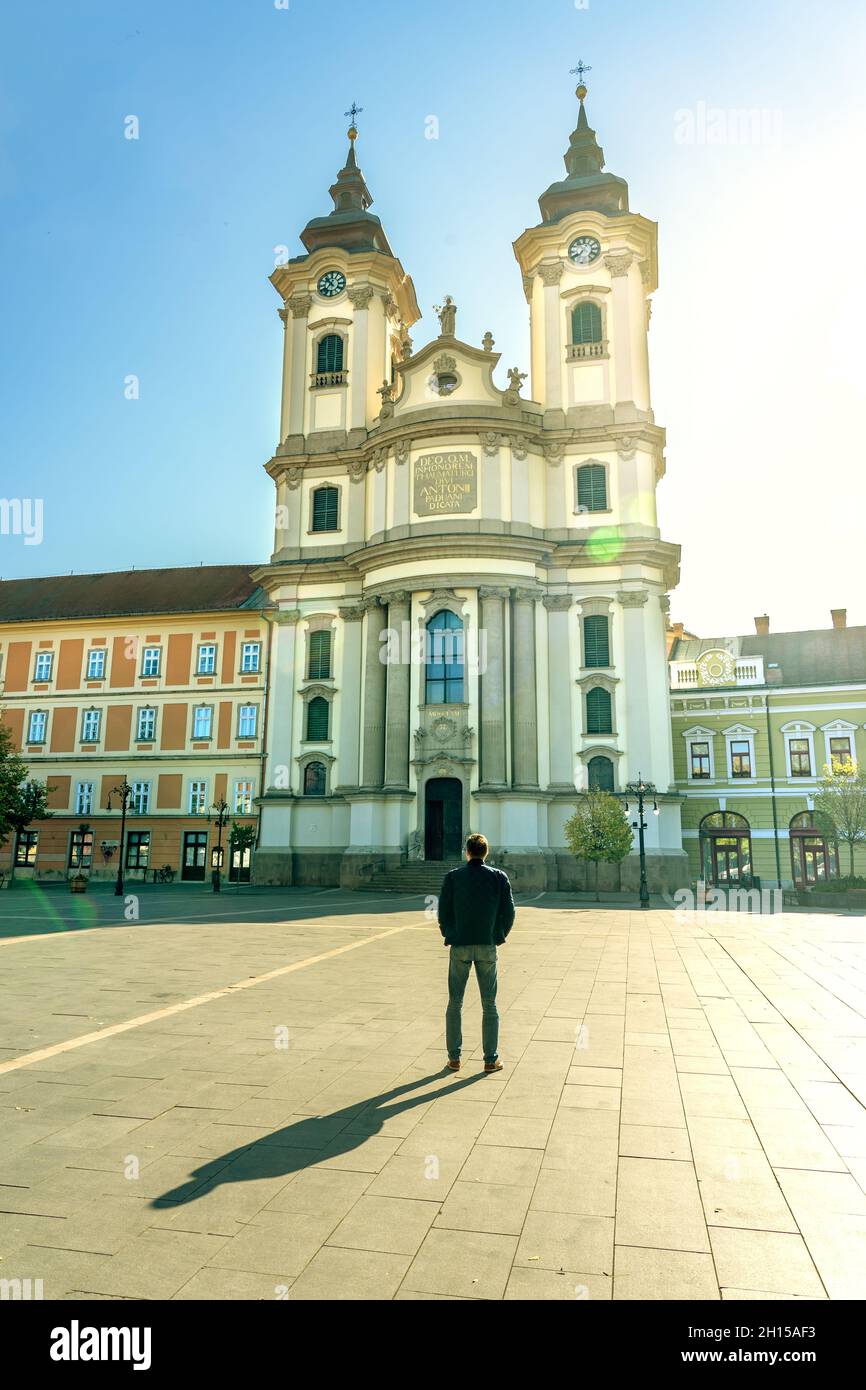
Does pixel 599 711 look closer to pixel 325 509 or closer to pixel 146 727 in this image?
pixel 325 509

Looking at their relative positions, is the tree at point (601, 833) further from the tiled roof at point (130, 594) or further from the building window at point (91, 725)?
the building window at point (91, 725)

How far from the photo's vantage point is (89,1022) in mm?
9352

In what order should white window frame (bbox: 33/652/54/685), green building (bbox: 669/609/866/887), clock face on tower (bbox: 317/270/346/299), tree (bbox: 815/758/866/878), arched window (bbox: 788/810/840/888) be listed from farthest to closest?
white window frame (bbox: 33/652/54/685) < clock face on tower (bbox: 317/270/346/299) < green building (bbox: 669/609/866/887) < arched window (bbox: 788/810/840/888) < tree (bbox: 815/758/866/878)

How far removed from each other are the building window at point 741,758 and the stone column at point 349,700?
18289mm

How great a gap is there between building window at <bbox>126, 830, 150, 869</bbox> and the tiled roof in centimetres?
1172

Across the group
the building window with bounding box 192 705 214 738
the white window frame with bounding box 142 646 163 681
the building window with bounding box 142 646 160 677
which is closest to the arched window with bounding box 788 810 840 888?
the building window with bounding box 192 705 214 738

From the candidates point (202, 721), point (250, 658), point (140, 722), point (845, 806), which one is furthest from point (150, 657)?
point (845, 806)

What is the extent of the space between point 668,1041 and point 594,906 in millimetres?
20021

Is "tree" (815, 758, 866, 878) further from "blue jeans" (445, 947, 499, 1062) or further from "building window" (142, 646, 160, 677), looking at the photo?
"building window" (142, 646, 160, 677)

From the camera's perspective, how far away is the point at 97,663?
47.6 metres

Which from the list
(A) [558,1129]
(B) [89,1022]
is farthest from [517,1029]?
(B) [89,1022]

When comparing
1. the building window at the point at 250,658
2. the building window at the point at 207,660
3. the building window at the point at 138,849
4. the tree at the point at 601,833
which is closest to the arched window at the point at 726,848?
the tree at the point at 601,833

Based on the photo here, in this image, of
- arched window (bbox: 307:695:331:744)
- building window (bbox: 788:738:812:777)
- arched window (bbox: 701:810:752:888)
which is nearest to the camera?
arched window (bbox: 307:695:331:744)

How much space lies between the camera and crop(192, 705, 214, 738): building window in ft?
148
